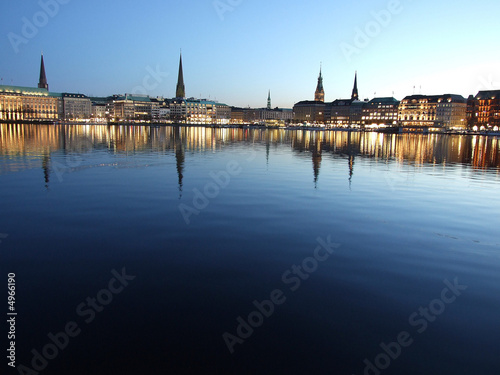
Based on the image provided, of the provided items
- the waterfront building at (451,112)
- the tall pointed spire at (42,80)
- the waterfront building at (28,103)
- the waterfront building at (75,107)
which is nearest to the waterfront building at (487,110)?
the waterfront building at (451,112)

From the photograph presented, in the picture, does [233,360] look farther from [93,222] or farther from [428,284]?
[93,222]

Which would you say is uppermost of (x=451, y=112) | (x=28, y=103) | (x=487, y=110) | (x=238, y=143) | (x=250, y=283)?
(x=28, y=103)

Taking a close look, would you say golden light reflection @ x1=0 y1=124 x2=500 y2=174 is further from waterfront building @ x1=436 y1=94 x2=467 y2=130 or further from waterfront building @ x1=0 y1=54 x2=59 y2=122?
waterfront building @ x1=0 y1=54 x2=59 y2=122

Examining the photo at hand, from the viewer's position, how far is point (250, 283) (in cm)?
646

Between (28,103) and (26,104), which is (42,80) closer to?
(28,103)

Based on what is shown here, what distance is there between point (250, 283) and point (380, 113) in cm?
19377

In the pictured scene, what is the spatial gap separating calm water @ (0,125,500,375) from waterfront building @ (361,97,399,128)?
587ft

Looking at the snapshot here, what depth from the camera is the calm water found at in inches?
183

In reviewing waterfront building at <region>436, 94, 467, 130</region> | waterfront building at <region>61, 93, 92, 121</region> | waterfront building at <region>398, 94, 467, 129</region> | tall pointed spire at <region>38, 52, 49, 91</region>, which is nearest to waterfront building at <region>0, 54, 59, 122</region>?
tall pointed spire at <region>38, 52, 49, 91</region>

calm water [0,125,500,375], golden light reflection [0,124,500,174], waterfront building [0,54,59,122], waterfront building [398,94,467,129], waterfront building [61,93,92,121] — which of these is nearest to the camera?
calm water [0,125,500,375]

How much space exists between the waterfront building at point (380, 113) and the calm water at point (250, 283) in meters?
179

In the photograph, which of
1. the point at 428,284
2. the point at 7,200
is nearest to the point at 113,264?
the point at 428,284

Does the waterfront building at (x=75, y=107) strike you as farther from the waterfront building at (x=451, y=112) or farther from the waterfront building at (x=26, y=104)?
the waterfront building at (x=451, y=112)

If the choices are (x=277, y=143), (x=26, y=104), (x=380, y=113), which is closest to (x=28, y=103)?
(x=26, y=104)
